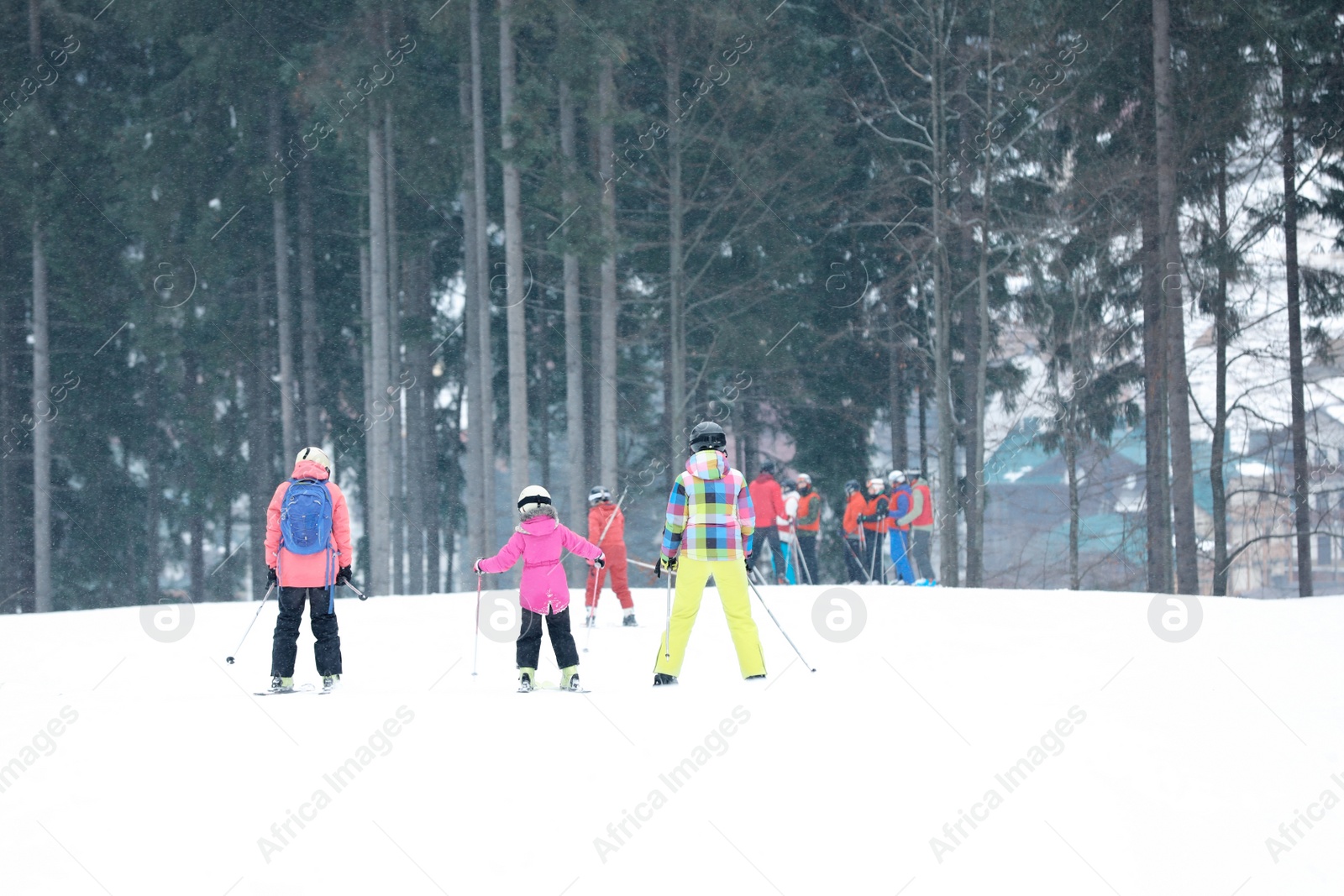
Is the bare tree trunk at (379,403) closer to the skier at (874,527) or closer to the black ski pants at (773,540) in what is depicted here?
the black ski pants at (773,540)

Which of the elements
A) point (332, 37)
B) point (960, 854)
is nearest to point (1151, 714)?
point (960, 854)

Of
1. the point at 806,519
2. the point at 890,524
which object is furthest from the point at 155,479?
the point at 890,524

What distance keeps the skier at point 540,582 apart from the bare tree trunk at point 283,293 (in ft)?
64.2

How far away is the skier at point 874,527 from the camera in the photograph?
58.6 feet

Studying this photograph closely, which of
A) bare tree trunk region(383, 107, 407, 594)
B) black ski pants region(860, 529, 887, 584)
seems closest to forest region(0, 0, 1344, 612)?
bare tree trunk region(383, 107, 407, 594)

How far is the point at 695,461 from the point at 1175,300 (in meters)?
13.3

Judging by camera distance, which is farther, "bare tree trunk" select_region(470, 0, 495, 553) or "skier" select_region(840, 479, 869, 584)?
"bare tree trunk" select_region(470, 0, 495, 553)

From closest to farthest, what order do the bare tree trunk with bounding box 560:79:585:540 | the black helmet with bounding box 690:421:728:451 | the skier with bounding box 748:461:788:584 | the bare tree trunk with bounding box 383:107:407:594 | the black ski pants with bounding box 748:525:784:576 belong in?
1. the black helmet with bounding box 690:421:728:451
2. the black ski pants with bounding box 748:525:784:576
3. the skier with bounding box 748:461:788:584
4. the bare tree trunk with bounding box 560:79:585:540
5. the bare tree trunk with bounding box 383:107:407:594

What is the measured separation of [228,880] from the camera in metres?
4.66

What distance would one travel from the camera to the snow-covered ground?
480 cm

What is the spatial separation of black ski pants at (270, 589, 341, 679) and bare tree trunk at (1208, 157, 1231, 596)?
63.5 ft

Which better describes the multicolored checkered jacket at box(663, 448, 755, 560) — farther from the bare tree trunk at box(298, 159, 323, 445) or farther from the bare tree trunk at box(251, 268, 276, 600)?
the bare tree trunk at box(251, 268, 276, 600)

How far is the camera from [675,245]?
24750 millimetres

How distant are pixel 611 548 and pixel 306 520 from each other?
4.70m
